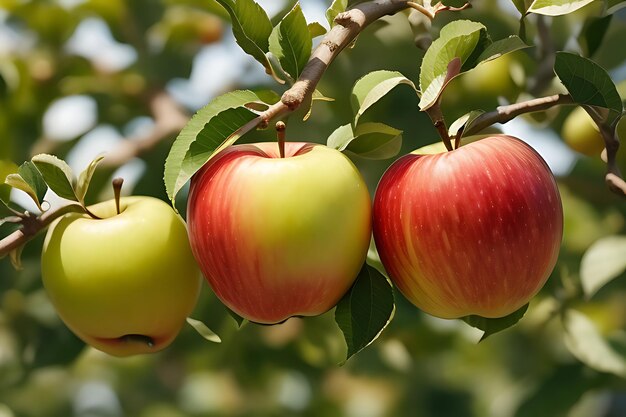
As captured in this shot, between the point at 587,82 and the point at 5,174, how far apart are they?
1.77 ft

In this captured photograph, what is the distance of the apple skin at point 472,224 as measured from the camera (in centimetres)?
69

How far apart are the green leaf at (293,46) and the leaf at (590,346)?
0.76 m

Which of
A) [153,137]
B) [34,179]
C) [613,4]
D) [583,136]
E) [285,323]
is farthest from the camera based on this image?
[285,323]

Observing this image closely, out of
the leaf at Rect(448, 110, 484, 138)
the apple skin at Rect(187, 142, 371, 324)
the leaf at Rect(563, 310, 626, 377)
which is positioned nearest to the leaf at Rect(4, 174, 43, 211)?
the apple skin at Rect(187, 142, 371, 324)

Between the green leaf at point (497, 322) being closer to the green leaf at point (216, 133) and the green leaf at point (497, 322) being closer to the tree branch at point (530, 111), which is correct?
the tree branch at point (530, 111)

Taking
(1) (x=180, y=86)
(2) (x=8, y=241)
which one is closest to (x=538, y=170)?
(2) (x=8, y=241)

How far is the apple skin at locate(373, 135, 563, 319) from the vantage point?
2.25 feet

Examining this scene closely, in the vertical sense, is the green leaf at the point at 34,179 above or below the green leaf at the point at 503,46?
below

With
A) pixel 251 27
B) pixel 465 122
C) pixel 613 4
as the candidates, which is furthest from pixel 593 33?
pixel 251 27

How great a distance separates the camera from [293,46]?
720 millimetres

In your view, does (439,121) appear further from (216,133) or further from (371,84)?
(216,133)

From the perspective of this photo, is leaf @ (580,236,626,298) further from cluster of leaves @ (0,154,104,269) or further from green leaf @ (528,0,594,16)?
cluster of leaves @ (0,154,104,269)

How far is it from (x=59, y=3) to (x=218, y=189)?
1209mm

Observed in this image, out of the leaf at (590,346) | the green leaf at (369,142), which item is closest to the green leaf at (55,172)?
the green leaf at (369,142)
